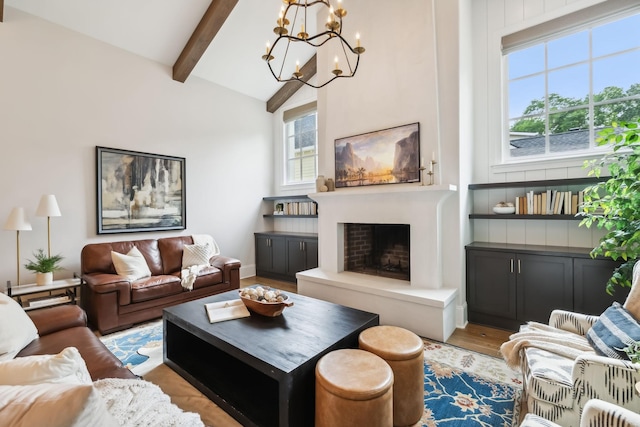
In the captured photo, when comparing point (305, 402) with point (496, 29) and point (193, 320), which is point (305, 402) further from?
point (496, 29)

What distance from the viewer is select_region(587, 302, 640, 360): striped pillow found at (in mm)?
1412

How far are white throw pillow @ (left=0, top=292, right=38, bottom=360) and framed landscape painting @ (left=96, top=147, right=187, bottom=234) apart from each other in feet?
7.12

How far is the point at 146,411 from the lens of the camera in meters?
1.12

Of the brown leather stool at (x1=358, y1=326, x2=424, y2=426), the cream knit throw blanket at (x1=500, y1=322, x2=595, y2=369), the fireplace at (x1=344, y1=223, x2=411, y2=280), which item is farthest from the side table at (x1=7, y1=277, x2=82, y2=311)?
the cream knit throw blanket at (x1=500, y1=322, x2=595, y2=369)

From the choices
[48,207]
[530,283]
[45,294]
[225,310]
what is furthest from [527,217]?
[45,294]

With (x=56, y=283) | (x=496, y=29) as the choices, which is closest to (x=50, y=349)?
(x=56, y=283)

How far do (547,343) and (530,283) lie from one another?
1.30 m

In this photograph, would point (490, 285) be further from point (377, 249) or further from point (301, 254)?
point (301, 254)

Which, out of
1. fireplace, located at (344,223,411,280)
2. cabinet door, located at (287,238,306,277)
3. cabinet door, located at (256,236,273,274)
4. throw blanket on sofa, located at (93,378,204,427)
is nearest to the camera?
throw blanket on sofa, located at (93,378,204,427)

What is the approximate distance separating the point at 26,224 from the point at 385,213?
381cm

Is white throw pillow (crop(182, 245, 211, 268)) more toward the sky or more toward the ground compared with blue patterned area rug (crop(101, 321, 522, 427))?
more toward the sky

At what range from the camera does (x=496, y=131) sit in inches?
133

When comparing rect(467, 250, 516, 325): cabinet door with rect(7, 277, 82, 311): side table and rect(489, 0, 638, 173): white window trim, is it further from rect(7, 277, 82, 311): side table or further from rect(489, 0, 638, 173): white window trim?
rect(7, 277, 82, 311): side table

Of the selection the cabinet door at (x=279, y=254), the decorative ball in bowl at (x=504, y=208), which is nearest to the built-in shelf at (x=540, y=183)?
the decorative ball in bowl at (x=504, y=208)
